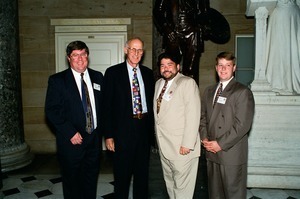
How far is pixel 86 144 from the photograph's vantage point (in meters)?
2.45

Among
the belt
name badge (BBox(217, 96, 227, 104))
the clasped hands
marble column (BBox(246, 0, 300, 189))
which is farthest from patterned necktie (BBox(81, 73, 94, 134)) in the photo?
marble column (BBox(246, 0, 300, 189))

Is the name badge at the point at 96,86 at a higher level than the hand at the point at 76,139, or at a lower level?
higher

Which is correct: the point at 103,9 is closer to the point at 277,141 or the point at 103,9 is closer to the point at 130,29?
the point at 130,29

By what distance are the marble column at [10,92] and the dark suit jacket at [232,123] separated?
3140 mm

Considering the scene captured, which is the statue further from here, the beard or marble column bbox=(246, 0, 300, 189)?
the beard

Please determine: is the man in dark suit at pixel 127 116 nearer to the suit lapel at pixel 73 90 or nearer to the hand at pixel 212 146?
the suit lapel at pixel 73 90

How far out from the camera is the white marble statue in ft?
11.0

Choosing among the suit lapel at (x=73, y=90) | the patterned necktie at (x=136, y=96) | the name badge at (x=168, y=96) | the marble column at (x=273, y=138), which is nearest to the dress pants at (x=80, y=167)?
the suit lapel at (x=73, y=90)

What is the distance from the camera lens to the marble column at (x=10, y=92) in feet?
13.5

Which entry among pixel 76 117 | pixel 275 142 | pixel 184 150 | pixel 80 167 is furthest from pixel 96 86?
pixel 275 142

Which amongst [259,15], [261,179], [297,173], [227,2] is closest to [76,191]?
[261,179]

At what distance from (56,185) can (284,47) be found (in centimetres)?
316

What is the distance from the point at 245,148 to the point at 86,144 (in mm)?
1283

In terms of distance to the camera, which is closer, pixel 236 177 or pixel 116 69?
pixel 236 177
